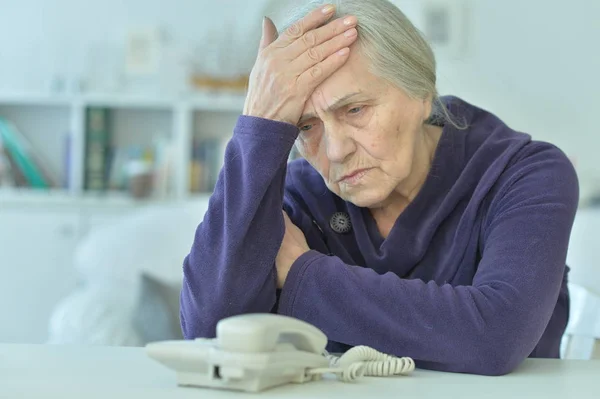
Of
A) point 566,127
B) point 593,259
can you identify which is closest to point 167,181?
point 566,127

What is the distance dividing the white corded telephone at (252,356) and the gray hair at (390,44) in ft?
1.87

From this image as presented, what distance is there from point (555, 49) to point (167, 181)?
221 cm

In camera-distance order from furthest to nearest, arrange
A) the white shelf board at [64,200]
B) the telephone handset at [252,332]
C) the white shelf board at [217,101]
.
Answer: the white shelf board at [217,101], the white shelf board at [64,200], the telephone handset at [252,332]

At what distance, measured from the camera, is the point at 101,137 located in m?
4.78


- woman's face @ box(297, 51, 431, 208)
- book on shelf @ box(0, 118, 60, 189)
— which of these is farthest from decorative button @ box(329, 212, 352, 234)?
book on shelf @ box(0, 118, 60, 189)

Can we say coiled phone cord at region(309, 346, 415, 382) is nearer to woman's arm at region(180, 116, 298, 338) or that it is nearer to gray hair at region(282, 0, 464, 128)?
woman's arm at region(180, 116, 298, 338)

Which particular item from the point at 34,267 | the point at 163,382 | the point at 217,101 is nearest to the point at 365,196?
the point at 163,382

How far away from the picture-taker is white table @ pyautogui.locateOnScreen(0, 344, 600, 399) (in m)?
A: 0.89

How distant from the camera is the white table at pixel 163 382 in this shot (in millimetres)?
887

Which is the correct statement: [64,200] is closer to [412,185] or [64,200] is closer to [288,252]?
[412,185]

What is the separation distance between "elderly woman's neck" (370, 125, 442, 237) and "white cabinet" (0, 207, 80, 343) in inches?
134

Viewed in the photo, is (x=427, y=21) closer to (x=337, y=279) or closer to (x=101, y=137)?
(x=101, y=137)

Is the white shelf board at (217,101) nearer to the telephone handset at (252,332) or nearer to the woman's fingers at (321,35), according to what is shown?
the woman's fingers at (321,35)

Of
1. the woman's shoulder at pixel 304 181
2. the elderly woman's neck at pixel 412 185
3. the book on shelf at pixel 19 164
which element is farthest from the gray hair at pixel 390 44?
the book on shelf at pixel 19 164
